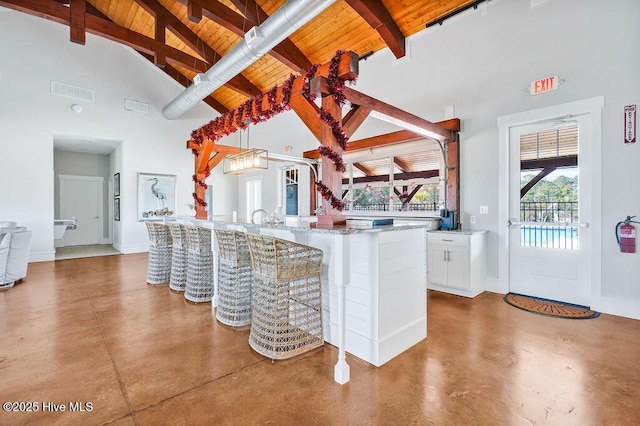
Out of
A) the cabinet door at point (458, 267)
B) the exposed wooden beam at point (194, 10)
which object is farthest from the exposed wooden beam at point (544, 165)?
the exposed wooden beam at point (194, 10)

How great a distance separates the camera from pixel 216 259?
11.9ft

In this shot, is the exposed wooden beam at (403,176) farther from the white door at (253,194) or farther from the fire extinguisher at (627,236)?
the white door at (253,194)

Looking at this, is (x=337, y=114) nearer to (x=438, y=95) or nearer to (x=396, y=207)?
(x=438, y=95)

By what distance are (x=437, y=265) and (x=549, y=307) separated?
1.30 m

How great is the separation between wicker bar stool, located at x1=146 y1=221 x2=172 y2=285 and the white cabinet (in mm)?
3821

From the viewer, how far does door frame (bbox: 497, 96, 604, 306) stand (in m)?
3.37

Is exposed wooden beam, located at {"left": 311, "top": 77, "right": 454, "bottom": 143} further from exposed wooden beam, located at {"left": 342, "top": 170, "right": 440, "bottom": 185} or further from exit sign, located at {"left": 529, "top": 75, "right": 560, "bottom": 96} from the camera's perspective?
exit sign, located at {"left": 529, "top": 75, "right": 560, "bottom": 96}

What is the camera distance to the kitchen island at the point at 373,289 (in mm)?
2182

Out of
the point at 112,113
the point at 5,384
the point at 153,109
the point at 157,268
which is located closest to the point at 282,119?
the point at 153,109

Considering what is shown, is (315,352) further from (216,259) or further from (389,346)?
(216,259)

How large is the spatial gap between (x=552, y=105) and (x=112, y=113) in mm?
8737

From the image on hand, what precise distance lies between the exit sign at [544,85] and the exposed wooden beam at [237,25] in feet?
13.3

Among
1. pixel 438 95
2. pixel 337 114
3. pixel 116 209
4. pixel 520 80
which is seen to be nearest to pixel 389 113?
pixel 337 114

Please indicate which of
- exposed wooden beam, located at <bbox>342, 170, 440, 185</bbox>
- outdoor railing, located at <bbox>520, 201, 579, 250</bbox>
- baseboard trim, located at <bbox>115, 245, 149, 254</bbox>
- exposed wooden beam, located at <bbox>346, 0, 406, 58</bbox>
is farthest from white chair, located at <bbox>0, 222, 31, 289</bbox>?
outdoor railing, located at <bbox>520, 201, 579, 250</bbox>
